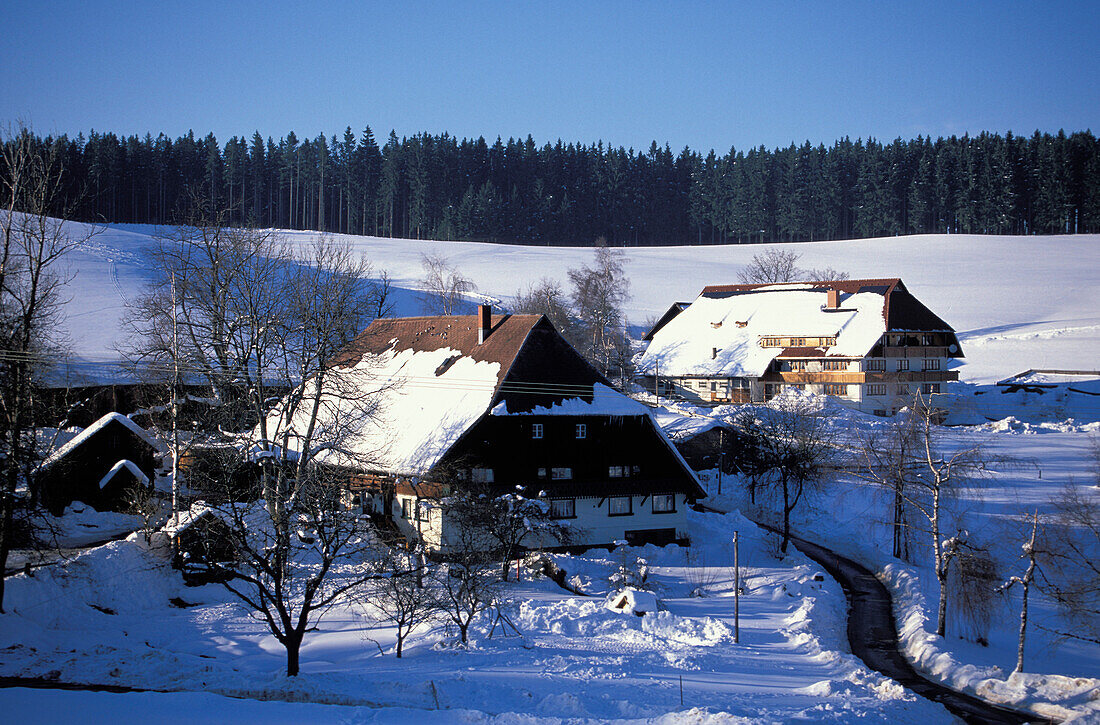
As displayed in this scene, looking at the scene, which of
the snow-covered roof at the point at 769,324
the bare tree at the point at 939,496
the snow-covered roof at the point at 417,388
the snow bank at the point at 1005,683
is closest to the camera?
the snow bank at the point at 1005,683

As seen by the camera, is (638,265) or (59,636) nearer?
(59,636)

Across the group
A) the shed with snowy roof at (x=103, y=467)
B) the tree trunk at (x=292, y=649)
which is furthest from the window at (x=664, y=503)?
the shed with snowy roof at (x=103, y=467)

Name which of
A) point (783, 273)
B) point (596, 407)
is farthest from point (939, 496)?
point (783, 273)

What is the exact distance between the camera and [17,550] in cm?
2803

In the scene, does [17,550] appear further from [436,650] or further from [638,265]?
[638,265]

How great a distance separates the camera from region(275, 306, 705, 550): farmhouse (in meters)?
33.4

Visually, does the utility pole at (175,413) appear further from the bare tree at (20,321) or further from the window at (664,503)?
the window at (664,503)

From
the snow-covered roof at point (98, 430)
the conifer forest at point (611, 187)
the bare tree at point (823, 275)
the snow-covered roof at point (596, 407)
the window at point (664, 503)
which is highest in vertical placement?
the conifer forest at point (611, 187)

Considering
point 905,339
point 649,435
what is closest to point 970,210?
point 905,339

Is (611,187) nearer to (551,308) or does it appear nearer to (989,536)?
(551,308)

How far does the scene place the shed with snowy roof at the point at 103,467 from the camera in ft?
120

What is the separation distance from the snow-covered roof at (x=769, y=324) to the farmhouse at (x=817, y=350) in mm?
91

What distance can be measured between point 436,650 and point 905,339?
54829 mm

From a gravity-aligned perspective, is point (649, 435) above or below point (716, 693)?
above
